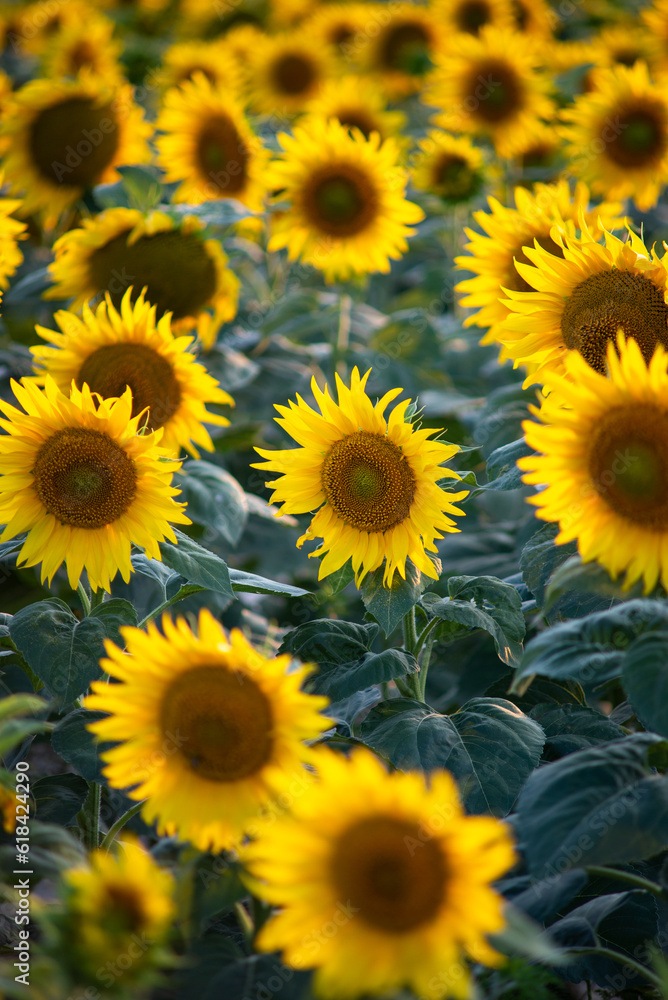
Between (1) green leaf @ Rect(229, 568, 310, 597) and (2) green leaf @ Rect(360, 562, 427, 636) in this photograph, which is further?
(1) green leaf @ Rect(229, 568, 310, 597)

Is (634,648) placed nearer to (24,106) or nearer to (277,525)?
(277,525)

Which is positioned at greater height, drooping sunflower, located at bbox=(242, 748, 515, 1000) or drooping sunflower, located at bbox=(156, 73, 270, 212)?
drooping sunflower, located at bbox=(156, 73, 270, 212)

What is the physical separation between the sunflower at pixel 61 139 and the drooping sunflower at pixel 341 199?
1.61ft

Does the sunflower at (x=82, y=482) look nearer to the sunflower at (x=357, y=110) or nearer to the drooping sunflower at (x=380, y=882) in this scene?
the drooping sunflower at (x=380, y=882)

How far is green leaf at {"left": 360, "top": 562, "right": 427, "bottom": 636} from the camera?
4.77 feet

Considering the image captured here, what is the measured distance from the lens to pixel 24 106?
2691mm

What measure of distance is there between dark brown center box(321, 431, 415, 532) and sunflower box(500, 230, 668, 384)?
0.27m

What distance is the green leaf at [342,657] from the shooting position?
4.77 feet

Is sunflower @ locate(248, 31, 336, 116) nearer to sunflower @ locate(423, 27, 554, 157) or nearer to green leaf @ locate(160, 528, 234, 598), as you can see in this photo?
sunflower @ locate(423, 27, 554, 157)

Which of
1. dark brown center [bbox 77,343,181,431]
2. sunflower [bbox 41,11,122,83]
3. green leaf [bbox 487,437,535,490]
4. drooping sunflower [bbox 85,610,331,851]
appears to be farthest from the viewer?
sunflower [bbox 41,11,122,83]

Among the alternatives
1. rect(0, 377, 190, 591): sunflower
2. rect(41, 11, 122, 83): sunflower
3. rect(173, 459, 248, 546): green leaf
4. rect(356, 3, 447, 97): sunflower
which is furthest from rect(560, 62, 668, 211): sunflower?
rect(0, 377, 190, 591): sunflower

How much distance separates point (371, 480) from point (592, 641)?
0.46 metres

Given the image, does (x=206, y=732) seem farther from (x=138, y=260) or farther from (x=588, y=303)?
(x=138, y=260)

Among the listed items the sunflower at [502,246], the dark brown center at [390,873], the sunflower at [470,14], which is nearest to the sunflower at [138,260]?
the sunflower at [502,246]
